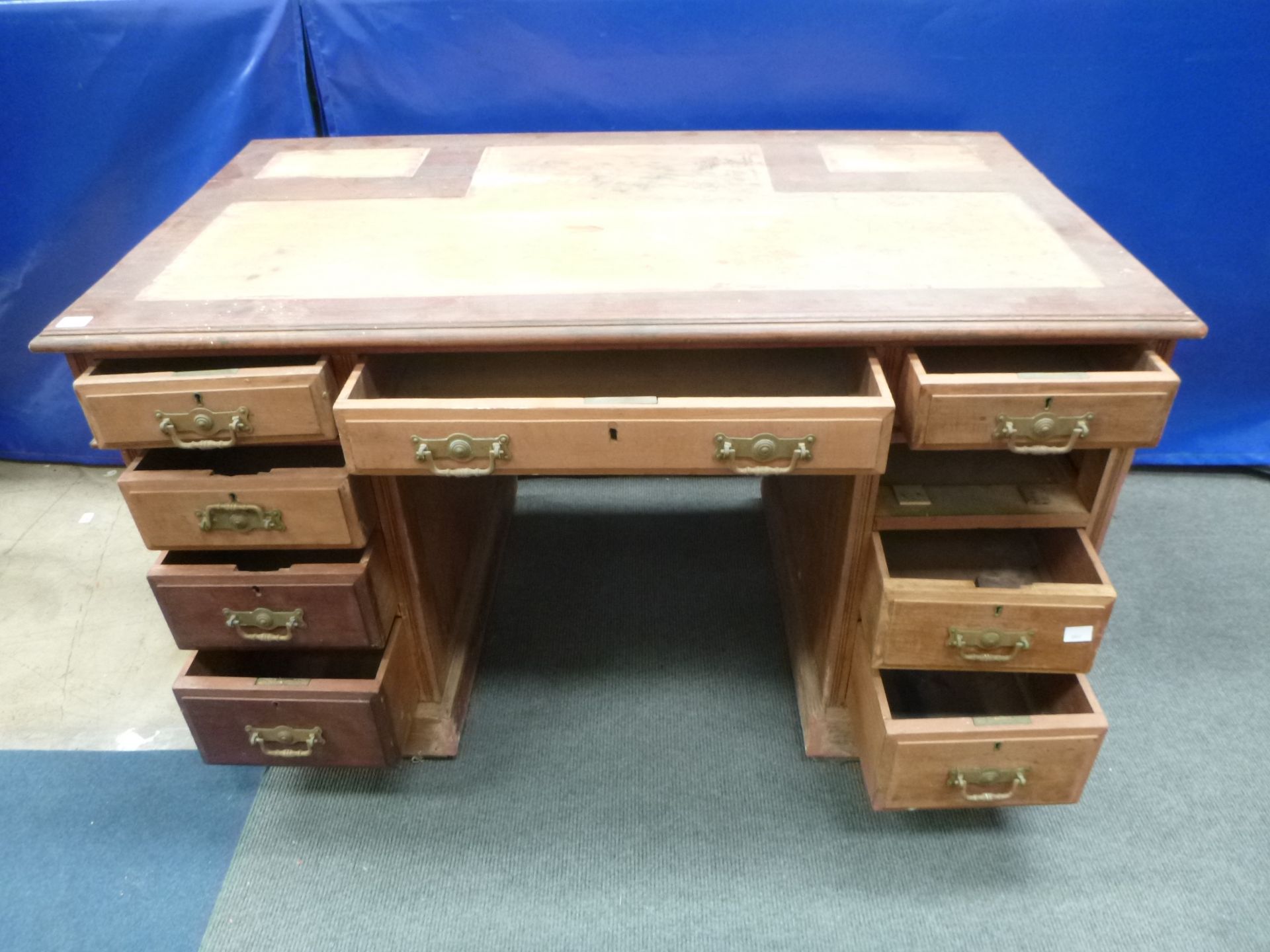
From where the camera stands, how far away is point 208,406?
103 cm

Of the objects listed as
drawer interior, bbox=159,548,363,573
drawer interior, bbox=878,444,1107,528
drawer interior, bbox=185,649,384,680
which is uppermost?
drawer interior, bbox=878,444,1107,528

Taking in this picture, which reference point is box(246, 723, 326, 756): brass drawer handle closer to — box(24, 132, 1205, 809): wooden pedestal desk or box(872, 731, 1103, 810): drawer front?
box(24, 132, 1205, 809): wooden pedestal desk

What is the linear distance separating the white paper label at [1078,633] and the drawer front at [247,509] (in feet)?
3.10

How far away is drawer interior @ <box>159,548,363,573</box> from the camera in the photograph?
1.22 m

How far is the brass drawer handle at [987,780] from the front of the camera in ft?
3.74

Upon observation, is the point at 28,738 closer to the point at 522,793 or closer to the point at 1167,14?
the point at 522,793

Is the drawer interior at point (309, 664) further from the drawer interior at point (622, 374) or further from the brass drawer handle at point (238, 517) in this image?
the drawer interior at point (622, 374)

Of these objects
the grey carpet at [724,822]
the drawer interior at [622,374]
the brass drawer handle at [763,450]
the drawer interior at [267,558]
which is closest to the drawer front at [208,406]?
the drawer interior at [622,374]

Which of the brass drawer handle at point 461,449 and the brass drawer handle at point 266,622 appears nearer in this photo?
the brass drawer handle at point 461,449

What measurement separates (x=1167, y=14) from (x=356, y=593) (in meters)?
1.80

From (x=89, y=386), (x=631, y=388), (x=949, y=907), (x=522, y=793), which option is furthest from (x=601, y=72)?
(x=949, y=907)

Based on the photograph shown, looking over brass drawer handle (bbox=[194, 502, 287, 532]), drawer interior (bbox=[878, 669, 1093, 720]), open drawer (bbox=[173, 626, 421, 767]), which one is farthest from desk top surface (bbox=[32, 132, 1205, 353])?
drawer interior (bbox=[878, 669, 1093, 720])

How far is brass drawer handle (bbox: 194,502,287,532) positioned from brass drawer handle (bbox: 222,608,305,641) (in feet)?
0.41

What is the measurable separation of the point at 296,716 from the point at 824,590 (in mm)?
831
